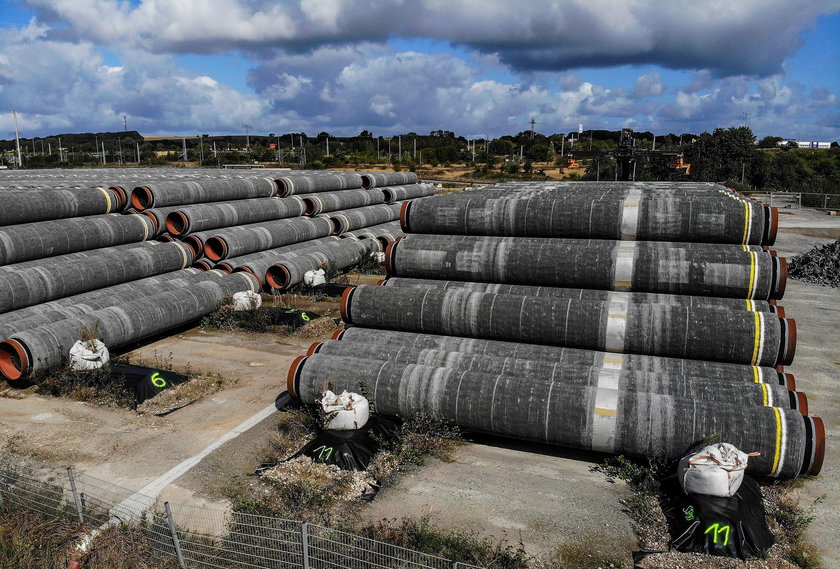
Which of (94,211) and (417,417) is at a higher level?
(94,211)

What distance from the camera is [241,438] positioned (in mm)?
10000

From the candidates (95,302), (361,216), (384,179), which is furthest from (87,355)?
(384,179)

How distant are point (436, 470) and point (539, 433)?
66.2 inches

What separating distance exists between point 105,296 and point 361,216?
14.5 metres

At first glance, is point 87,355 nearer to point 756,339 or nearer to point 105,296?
point 105,296

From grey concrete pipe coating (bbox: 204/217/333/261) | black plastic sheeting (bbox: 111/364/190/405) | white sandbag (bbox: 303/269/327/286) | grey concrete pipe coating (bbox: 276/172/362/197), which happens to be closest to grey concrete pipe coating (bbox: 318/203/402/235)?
grey concrete pipe coating (bbox: 204/217/333/261)

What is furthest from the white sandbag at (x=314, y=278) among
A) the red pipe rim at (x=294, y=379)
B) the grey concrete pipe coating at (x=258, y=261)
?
the red pipe rim at (x=294, y=379)

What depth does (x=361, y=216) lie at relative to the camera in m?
28.8

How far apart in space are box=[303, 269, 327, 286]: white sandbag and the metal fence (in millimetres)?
12124

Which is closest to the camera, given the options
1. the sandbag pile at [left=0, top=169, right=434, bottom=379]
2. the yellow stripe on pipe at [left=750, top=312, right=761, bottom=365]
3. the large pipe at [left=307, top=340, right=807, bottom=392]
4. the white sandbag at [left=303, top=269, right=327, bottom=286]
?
the large pipe at [left=307, top=340, right=807, bottom=392]

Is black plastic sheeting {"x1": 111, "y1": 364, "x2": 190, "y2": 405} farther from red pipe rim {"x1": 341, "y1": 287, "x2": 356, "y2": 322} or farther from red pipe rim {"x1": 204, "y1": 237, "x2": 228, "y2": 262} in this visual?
red pipe rim {"x1": 204, "y1": 237, "x2": 228, "y2": 262}

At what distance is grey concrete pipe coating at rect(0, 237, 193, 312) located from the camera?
1412 cm

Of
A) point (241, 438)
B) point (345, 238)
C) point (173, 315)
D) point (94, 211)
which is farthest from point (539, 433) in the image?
point (345, 238)

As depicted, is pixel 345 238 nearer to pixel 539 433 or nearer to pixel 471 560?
pixel 539 433
